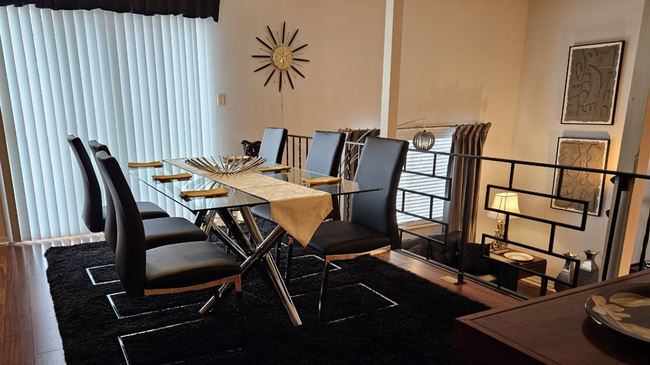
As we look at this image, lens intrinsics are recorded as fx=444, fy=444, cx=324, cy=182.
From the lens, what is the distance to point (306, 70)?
15.7 ft

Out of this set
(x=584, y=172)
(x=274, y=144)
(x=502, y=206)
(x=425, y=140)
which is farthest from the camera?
(x=502, y=206)

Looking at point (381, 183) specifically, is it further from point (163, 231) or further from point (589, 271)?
point (589, 271)

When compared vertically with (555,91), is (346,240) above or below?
below

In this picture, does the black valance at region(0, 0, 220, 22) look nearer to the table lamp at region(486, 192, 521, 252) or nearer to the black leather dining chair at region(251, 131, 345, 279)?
the black leather dining chair at region(251, 131, 345, 279)

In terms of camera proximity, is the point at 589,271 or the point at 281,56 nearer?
the point at 281,56

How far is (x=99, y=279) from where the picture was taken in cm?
283

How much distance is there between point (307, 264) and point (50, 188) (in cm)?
234

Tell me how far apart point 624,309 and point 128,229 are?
5.28 ft

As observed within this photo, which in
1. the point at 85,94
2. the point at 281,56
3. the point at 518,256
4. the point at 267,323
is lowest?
the point at 518,256

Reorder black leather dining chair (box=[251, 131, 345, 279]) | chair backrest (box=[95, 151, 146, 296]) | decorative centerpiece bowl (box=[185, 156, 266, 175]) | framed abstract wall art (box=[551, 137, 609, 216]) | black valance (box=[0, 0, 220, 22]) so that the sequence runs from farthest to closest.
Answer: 1. framed abstract wall art (box=[551, 137, 609, 216])
2. black valance (box=[0, 0, 220, 22])
3. black leather dining chair (box=[251, 131, 345, 279])
4. decorative centerpiece bowl (box=[185, 156, 266, 175])
5. chair backrest (box=[95, 151, 146, 296])

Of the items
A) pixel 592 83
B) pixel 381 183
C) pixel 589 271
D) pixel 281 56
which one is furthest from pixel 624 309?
pixel 592 83

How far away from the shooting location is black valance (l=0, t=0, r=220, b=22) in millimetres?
3422

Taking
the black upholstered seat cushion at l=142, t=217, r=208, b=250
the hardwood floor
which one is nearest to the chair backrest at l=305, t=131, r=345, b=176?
the hardwood floor

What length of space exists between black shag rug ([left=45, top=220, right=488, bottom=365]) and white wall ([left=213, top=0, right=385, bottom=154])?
6.75 feet
